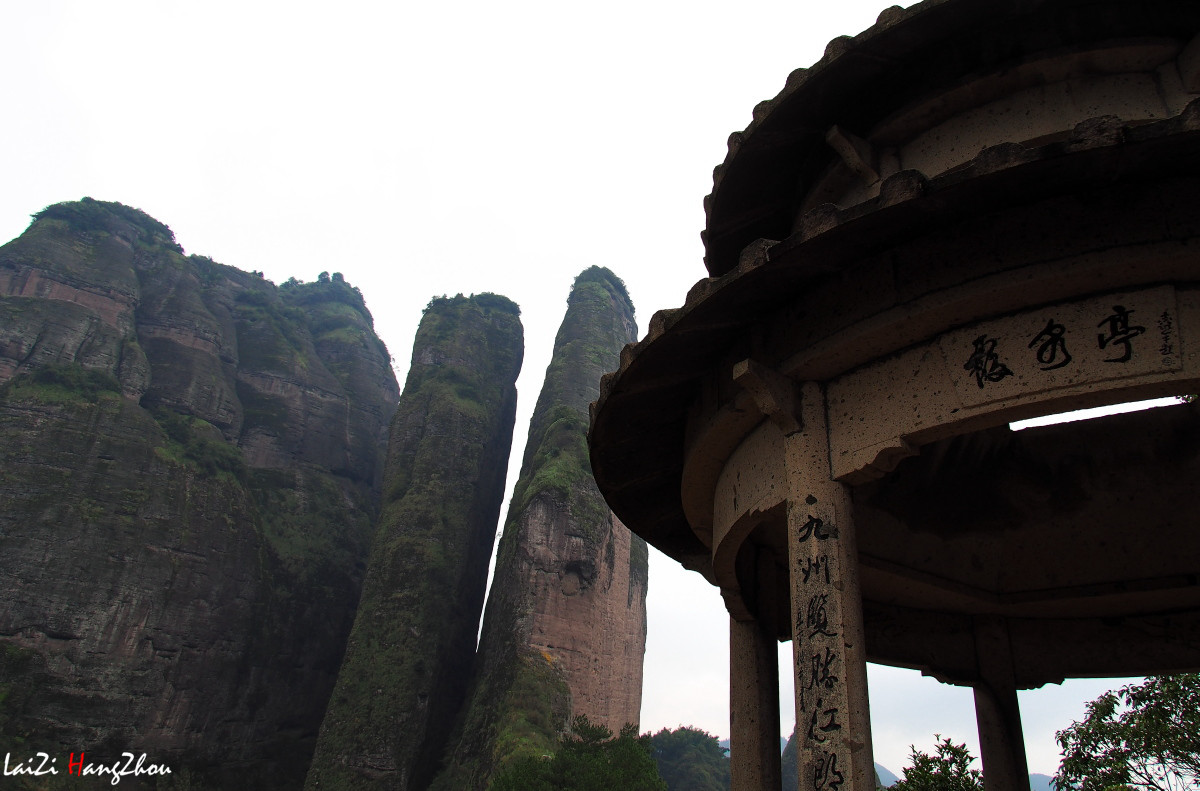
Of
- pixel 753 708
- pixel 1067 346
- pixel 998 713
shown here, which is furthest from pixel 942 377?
pixel 998 713

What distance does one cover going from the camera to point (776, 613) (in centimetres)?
782

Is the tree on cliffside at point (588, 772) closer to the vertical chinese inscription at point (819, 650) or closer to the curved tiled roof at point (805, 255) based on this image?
the curved tiled roof at point (805, 255)

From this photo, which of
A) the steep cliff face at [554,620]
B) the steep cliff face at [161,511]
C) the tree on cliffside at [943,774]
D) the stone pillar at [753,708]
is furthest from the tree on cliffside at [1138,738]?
the steep cliff face at [161,511]

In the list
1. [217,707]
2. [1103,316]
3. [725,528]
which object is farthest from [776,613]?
[217,707]

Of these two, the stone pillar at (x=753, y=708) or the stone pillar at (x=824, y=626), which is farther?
the stone pillar at (x=753, y=708)

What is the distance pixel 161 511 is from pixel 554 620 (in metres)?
19.7

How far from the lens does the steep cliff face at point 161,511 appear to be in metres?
33.2

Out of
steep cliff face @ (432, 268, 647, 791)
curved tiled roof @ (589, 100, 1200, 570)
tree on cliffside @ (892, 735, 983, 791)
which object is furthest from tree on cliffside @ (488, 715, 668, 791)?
curved tiled roof @ (589, 100, 1200, 570)

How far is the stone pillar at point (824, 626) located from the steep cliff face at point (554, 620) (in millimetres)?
29133

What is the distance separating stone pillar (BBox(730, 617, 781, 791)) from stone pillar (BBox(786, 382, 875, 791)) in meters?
2.28

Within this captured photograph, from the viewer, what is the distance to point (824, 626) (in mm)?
4473

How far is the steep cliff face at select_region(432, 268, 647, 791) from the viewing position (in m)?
33.5

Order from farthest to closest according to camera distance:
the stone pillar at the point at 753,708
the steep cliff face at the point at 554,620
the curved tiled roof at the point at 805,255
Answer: the steep cliff face at the point at 554,620, the stone pillar at the point at 753,708, the curved tiled roof at the point at 805,255

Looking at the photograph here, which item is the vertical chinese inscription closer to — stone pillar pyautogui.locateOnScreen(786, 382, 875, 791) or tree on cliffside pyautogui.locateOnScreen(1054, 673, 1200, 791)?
stone pillar pyautogui.locateOnScreen(786, 382, 875, 791)
